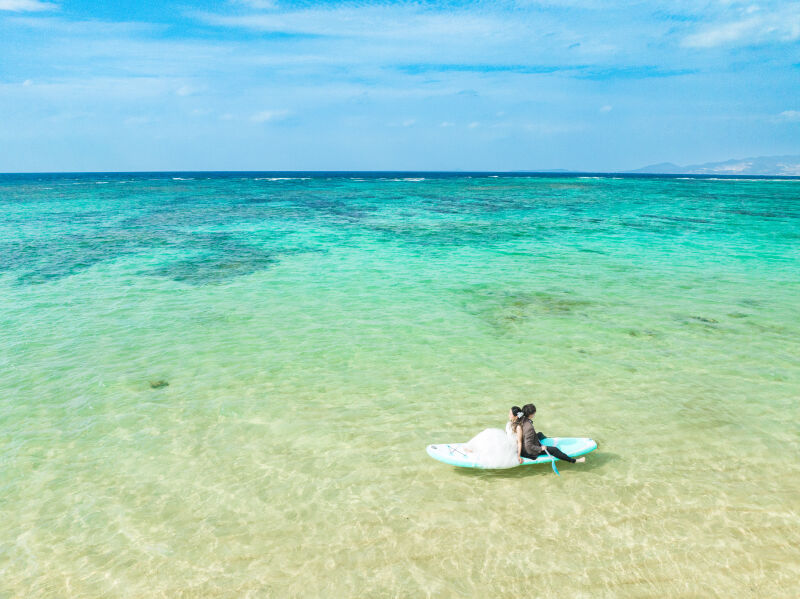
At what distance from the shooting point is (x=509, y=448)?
7.79 meters

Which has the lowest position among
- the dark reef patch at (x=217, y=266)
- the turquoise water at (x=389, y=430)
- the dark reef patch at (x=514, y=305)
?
the turquoise water at (x=389, y=430)

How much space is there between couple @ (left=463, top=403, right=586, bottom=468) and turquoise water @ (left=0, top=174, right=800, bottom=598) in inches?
10.6

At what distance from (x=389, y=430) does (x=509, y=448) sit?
2380 mm

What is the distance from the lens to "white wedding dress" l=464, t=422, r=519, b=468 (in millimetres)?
7672

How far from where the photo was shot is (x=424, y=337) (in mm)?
13477

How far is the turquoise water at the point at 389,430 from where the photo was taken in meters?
6.11

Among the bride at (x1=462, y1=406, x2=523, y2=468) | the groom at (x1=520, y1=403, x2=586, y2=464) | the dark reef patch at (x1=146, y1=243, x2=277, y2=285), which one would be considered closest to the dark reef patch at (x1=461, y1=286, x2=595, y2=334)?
the groom at (x1=520, y1=403, x2=586, y2=464)

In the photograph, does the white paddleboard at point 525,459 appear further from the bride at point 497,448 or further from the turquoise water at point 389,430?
the turquoise water at point 389,430

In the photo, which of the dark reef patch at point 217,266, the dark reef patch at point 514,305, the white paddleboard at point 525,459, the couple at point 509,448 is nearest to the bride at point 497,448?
the couple at point 509,448

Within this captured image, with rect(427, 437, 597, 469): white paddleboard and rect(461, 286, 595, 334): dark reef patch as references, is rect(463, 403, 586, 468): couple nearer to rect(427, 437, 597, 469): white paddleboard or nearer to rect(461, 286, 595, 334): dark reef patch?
rect(427, 437, 597, 469): white paddleboard

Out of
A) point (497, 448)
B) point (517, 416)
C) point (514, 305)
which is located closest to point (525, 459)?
point (497, 448)

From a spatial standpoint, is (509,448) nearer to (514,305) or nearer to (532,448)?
(532,448)

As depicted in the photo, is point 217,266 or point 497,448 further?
point 217,266

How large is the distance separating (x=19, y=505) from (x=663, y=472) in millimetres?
10089
